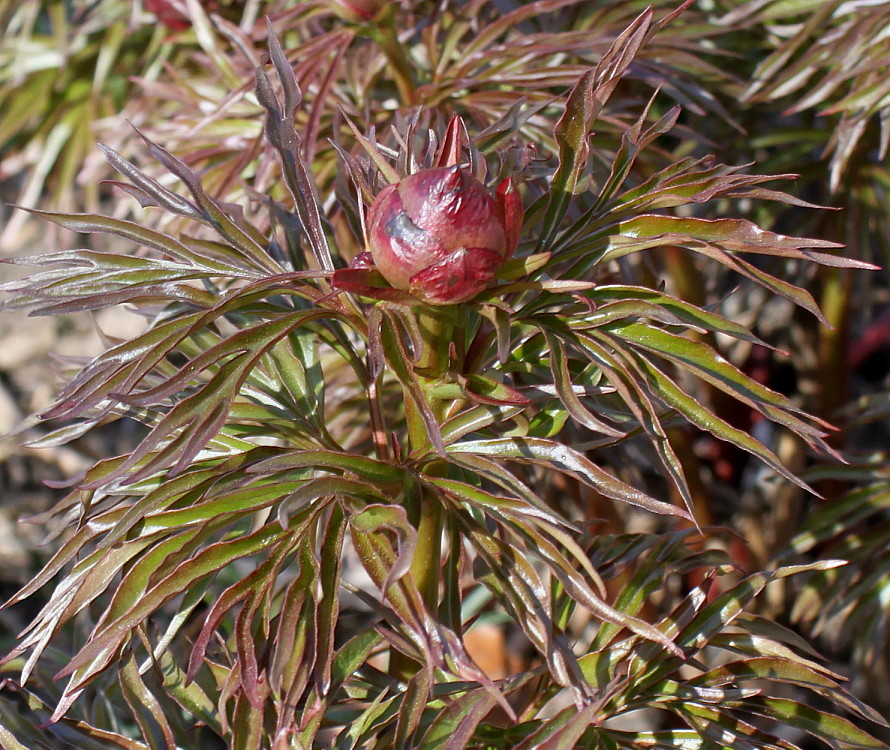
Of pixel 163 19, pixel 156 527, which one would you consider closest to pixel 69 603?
pixel 156 527

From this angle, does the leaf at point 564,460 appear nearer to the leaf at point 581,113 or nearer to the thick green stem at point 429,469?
the thick green stem at point 429,469

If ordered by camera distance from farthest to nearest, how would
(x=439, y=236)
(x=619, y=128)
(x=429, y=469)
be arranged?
1. (x=619, y=128)
2. (x=429, y=469)
3. (x=439, y=236)

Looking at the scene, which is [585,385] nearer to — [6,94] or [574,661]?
[574,661]

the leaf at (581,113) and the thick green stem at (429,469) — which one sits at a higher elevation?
the leaf at (581,113)

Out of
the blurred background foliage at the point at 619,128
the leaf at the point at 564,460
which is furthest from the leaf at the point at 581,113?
the leaf at the point at 564,460

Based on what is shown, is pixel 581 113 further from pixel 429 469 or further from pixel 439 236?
pixel 429 469

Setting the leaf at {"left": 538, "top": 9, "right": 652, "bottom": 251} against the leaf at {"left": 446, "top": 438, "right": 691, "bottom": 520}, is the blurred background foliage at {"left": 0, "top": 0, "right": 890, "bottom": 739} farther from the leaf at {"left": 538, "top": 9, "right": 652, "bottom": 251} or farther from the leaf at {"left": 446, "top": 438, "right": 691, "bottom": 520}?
the leaf at {"left": 446, "top": 438, "right": 691, "bottom": 520}

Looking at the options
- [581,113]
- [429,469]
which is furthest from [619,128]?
[429,469]
